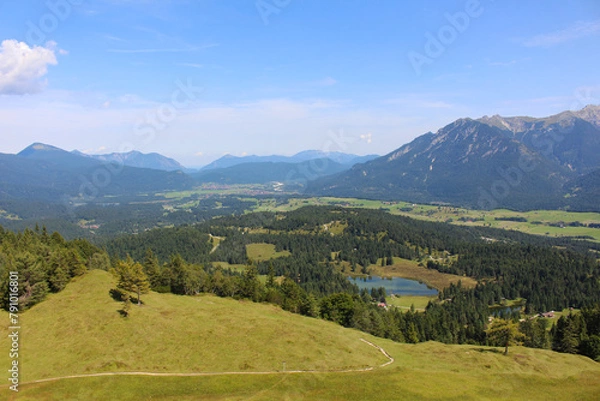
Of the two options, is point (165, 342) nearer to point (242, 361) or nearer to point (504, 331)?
point (242, 361)

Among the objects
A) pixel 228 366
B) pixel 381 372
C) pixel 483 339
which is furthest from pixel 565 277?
pixel 228 366

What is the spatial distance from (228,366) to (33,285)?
173 feet

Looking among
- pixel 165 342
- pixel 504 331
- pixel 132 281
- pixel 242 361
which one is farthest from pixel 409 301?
pixel 165 342

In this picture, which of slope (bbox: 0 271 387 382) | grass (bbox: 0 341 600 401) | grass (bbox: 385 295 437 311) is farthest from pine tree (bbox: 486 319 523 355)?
grass (bbox: 385 295 437 311)

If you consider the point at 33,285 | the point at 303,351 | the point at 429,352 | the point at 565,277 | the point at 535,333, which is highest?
the point at 33,285

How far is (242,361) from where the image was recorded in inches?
2324

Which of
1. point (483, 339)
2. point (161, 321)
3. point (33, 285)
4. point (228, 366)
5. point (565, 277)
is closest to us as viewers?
point (228, 366)

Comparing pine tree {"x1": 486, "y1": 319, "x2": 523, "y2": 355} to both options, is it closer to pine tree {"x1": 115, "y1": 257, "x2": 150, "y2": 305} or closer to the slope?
the slope

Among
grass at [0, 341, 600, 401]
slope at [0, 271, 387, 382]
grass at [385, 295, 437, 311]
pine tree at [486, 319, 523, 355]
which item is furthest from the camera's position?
grass at [385, 295, 437, 311]

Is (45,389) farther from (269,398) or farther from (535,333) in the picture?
(535,333)

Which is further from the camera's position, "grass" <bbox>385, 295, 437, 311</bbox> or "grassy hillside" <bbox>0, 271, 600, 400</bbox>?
"grass" <bbox>385, 295, 437, 311</bbox>

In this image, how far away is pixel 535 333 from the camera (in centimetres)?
9919

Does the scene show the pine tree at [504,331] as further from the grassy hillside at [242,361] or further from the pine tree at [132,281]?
the pine tree at [132,281]

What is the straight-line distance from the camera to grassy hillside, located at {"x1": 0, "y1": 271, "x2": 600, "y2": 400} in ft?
164
